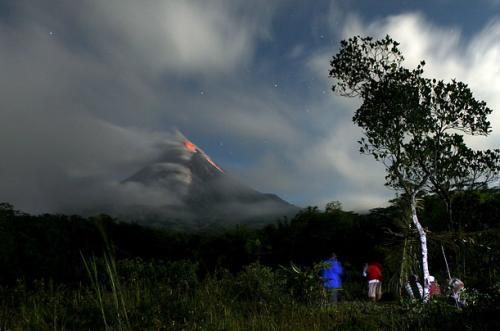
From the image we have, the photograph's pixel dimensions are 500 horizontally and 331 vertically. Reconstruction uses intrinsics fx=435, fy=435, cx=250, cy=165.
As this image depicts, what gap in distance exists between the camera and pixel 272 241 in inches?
832

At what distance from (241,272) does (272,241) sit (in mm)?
11251

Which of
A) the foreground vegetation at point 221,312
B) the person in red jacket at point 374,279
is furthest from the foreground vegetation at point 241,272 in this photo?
the person in red jacket at point 374,279

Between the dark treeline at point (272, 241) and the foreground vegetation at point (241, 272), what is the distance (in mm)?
50

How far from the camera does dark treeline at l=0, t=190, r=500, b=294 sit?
1451cm

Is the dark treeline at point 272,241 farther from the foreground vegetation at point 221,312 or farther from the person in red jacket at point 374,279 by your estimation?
the foreground vegetation at point 221,312

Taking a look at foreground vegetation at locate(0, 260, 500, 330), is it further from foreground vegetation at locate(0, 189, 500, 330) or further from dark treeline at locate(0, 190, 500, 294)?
dark treeline at locate(0, 190, 500, 294)

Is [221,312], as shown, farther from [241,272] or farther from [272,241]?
[272,241]

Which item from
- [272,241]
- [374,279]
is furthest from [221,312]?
[272,241]

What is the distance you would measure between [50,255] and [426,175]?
45.0ft

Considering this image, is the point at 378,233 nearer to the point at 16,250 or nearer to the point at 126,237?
the point at 126,237

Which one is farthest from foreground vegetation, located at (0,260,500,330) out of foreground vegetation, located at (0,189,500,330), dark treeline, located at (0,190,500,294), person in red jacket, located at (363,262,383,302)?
person in red jacket, located at (363,262,383,302)

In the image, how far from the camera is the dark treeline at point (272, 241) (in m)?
14.5

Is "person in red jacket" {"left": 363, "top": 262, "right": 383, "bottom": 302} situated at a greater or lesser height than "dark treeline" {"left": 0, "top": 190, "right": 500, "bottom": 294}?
lesser

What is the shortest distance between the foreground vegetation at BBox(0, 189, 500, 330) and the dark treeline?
0.05 m
